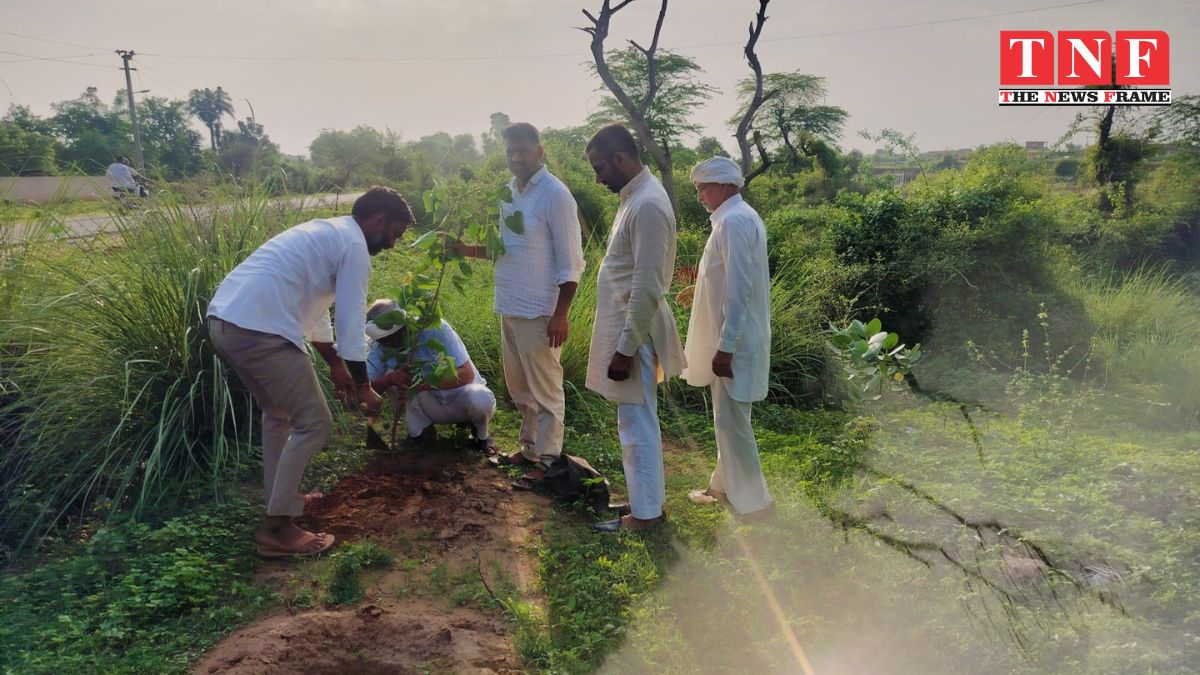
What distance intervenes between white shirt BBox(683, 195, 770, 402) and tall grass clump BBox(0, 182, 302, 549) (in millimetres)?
2365

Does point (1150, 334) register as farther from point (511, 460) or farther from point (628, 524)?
point (511, 460)

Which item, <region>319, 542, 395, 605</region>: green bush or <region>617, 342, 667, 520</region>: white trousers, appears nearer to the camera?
<region>319, 542, 395, 605</region>: green bush

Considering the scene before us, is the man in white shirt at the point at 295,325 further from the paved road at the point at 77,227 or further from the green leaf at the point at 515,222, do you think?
the paved road at the point at 77,227

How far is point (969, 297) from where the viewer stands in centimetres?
762

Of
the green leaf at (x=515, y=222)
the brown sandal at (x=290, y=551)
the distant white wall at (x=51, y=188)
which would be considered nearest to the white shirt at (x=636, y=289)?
the green leaf at (x=515, y=222)

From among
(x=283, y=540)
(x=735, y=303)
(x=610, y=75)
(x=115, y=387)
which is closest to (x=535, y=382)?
(x=735, y=303)

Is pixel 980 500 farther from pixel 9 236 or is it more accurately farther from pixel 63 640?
pixel 9 236

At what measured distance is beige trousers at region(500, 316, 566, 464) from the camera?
4.06 meters

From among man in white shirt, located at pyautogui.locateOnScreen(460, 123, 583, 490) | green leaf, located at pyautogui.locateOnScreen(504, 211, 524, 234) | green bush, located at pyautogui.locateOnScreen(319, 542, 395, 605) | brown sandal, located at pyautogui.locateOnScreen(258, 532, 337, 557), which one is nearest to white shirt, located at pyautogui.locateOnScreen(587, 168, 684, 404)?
man in white shirt, located at pyautogui.locateOnScreen(460, 123, 583, 490)

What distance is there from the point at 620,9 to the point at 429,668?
951cm

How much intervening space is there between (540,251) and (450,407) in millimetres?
1146

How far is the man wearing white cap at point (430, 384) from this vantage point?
4066mm

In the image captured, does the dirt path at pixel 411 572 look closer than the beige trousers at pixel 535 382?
Yes

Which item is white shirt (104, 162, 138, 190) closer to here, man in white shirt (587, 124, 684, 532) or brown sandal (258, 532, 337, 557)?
brown sandal (258, 532, 337, 557)
